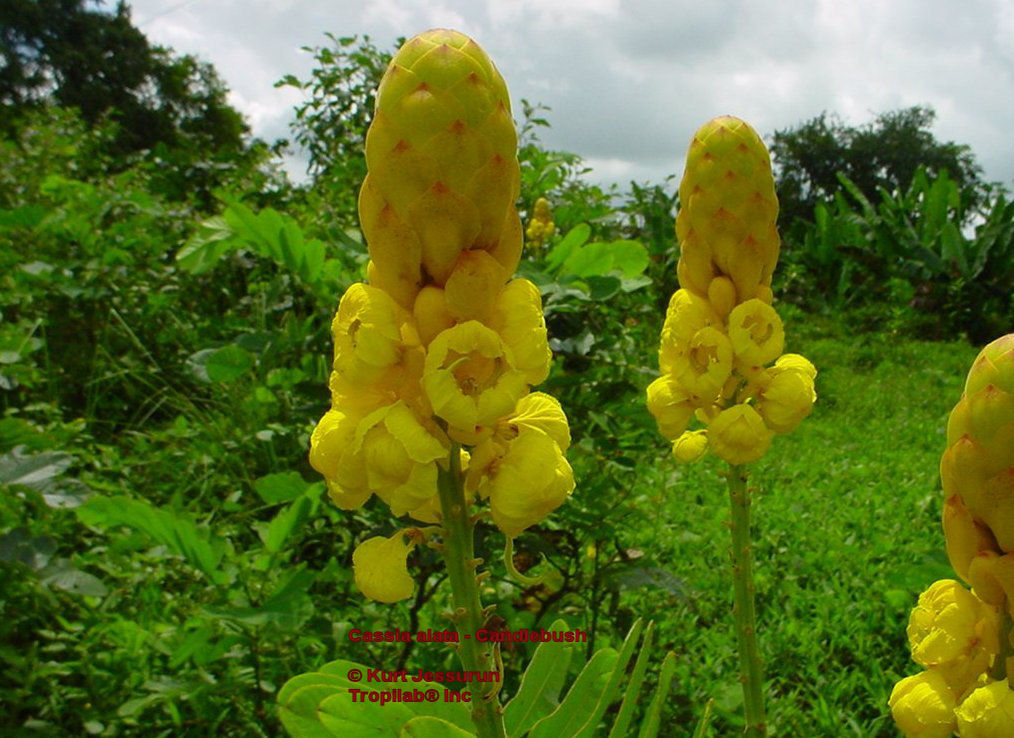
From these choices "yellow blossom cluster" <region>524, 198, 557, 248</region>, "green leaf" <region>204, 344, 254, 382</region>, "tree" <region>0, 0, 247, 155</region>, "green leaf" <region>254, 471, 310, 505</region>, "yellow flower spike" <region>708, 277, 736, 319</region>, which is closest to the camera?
"yellow flower spike" <region>708, 277, 736, 319</region>

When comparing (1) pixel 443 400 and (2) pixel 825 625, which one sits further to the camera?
(2) pixel 825 625

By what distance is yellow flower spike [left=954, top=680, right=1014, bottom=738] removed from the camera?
2.34 ft

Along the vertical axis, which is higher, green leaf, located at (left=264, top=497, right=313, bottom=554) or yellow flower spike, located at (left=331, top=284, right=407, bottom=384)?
yellow flower spike, located at (left=331, top=284, right=407, bottom=384)

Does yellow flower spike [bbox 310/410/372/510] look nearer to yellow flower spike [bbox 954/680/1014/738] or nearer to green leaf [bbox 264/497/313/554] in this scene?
yellow flower spike [bbox 954/680/1014/738]

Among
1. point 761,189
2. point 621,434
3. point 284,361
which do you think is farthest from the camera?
point 284,361

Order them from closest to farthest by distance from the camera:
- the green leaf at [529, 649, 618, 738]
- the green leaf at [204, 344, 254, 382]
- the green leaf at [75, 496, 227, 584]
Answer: the green leaf at [529, 649, 618, 738] → the green leaf at [75, 496, 227, 584] → the green leaf at [204, 344, 254, 382]

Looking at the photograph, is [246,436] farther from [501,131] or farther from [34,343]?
[501,131]

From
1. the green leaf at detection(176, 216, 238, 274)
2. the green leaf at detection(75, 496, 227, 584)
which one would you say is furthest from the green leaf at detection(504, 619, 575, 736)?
the green leaf at detection(176, 216, 238, 274)

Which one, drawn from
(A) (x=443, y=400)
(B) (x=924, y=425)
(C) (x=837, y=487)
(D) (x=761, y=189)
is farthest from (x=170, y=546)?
(B) (x=924, y=425)

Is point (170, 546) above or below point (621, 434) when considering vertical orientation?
below

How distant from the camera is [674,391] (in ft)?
4.71

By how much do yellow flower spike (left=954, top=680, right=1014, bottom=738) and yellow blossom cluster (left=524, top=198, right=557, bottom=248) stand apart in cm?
329

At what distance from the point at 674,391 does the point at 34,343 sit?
9.03 feet

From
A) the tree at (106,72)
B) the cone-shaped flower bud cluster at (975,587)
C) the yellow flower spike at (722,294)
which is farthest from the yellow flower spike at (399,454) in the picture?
the tree at (106,72)
